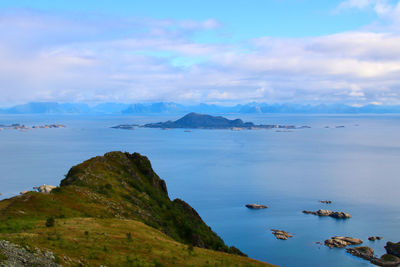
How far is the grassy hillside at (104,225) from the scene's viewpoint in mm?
25844

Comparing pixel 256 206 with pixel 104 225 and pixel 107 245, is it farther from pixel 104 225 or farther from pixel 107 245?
pixel 107 245

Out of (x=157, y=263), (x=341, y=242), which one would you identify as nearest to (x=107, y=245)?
(x=157, y=263)

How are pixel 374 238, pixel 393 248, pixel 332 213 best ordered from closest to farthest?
pixel 393 248
pixel 374 238
pixel 332 213

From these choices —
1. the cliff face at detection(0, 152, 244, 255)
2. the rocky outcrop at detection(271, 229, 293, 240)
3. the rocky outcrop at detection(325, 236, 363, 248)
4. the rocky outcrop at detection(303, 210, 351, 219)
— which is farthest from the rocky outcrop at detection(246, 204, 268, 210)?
the cliff face at detection(0, 152, 244, 255)

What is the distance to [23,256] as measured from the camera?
68.4 ft

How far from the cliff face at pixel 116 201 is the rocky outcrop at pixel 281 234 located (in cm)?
4592

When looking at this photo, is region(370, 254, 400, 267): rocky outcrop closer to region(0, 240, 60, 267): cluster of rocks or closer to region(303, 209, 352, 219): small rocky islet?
region(303, 209, 352, 219): small rocky islet

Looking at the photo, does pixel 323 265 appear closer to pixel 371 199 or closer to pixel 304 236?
pixel 304 236

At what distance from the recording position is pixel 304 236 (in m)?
109

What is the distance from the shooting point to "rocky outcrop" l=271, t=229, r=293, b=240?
108750mm

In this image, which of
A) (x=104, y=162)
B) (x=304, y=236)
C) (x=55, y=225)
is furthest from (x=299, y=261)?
(x=55, y=225)

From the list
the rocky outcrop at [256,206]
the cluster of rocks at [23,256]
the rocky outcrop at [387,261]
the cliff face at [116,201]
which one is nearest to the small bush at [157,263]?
the cluster of rocks at [23,256]

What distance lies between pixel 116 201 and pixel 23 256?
30374 millimetres

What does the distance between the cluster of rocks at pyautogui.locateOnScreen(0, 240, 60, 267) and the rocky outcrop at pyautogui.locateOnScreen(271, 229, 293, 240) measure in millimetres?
97377
